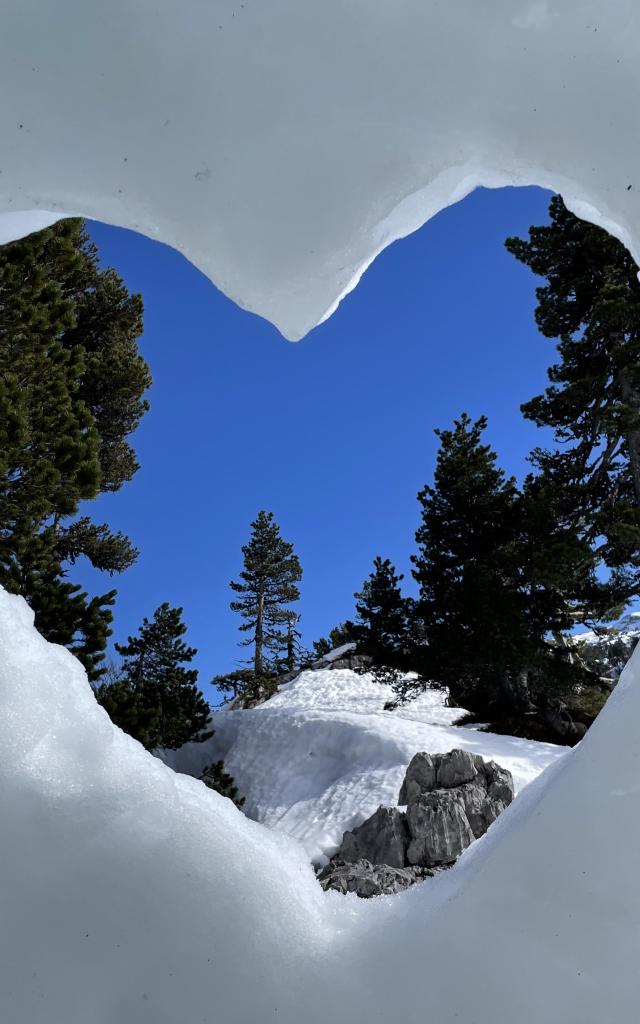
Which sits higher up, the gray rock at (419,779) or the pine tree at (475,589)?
the pine tree at (475,589)

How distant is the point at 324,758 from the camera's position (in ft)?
49.1

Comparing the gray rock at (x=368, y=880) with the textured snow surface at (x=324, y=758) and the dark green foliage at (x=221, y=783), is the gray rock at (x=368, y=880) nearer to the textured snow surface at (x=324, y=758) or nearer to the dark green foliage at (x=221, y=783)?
the textured snow surface at (x=324, y=758)

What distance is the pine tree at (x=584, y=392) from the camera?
14.8 meters

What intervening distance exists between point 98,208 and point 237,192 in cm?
66

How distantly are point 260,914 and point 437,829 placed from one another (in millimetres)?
8035

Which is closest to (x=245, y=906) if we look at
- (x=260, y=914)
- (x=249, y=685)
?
(x=260, y=914)

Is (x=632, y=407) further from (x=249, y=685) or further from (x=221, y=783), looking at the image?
(x=249, y=685)

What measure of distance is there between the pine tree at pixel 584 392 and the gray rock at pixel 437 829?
679cm

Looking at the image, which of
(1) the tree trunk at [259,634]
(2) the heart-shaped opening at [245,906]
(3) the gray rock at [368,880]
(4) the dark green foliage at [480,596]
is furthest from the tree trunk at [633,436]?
(1) the tree trunk at [259,634]

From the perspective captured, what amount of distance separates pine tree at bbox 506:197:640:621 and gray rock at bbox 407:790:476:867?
6790 mm

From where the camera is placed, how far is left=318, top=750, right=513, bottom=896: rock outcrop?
8.88 metres

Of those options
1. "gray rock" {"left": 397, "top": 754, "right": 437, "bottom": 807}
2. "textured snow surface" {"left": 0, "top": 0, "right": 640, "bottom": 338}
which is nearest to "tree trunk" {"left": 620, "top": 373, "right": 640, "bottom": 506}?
"gray rock" {"left": 397, "top": 754, "right": 437, "bottom": 807}

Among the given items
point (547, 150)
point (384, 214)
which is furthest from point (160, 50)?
point (547, 150)

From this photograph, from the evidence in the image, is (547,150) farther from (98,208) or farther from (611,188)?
(98,208)
